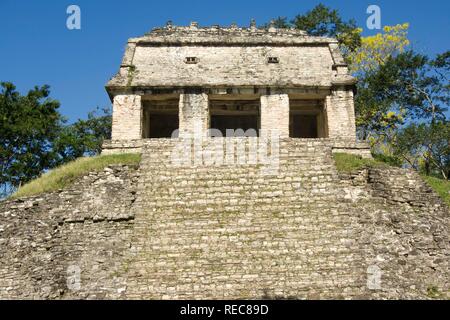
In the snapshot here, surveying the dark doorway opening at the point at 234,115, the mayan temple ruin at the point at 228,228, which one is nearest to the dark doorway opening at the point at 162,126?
the dark doorway opening at the point at 234,115

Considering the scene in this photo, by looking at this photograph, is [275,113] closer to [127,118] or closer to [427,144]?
[127,118]

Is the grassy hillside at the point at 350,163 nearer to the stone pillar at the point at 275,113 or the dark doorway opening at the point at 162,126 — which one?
the stone pillar at the point at 275,113

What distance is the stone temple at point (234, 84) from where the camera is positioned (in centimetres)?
1653

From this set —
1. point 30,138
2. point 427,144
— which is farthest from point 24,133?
point 427,144

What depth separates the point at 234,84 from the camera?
16875 mm

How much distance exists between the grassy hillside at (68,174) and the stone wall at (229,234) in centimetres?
46

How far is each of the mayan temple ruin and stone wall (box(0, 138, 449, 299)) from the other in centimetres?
3

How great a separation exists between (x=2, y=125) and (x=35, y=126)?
1346mm

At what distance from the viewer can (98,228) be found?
1127cm

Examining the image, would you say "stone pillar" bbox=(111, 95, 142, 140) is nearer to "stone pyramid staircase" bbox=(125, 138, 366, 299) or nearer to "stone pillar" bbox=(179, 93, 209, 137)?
"stone pillar" bbox=(179, 93, 209, 137)

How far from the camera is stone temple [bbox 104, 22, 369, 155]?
16.5 metres

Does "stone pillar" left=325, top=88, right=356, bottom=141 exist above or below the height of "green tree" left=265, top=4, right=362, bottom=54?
below

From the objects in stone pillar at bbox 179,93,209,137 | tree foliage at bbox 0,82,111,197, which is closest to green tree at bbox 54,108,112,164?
tree foliage at bbox 0,82,111,197
